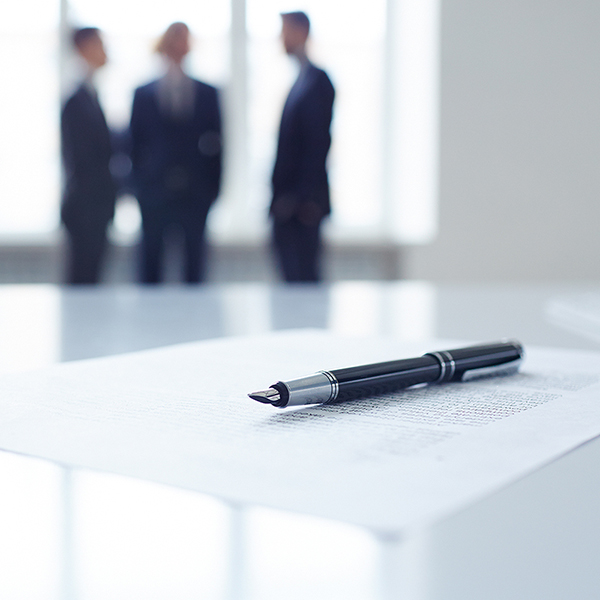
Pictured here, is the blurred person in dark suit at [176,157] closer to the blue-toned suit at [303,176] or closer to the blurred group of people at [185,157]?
the blurred group of people at [185,157]

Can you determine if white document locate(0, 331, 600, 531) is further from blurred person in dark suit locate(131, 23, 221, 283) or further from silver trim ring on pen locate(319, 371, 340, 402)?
blurred person in dark suit locate(131, 23, 221, 283)

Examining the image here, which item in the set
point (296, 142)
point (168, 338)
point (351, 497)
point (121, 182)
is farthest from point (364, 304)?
point (121, 182)

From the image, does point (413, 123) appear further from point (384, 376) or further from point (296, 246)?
point (384, 376)

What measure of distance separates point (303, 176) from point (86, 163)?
0.91 meters

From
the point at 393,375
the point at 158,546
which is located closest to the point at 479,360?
the point at 393,375

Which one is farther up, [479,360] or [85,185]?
[85,185]

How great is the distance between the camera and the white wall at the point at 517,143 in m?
4.24

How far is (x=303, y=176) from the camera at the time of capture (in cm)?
319

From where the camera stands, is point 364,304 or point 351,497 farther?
point 364,304

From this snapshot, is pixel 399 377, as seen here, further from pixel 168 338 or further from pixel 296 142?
pixel 296 142

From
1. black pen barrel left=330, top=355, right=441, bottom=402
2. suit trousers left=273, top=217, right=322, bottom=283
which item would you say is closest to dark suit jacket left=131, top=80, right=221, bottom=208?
suit trousers left=273, top=217, right=322, bottom=283

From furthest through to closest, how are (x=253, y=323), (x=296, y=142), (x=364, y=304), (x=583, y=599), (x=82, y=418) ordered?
(x=296, y=142)
(x=364, y=304)
(x=253, y=323)
(x=82, y=418)
(x=583, y=599)

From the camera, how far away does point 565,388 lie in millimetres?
494

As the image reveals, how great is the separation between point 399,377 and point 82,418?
182mm
